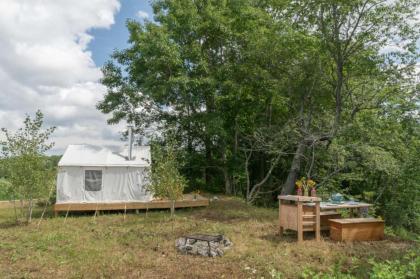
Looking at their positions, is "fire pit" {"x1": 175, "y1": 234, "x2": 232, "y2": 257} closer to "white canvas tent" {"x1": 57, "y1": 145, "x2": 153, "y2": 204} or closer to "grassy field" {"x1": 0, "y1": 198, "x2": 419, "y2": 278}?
"grassy field" {"x1": 0, "y1": 198, "x2": 419, "y2": 278}

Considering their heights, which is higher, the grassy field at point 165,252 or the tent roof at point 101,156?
the tent roof at point 101,156

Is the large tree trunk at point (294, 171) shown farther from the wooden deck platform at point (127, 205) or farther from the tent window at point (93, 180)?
the tent window at point (93, 180)

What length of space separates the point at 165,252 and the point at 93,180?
619cm

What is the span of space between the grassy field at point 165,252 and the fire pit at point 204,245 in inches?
6.1

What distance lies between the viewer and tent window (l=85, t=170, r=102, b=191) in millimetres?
11992

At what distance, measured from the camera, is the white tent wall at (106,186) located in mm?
11828

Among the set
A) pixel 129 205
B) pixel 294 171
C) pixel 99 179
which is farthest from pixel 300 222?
pixel 99 179

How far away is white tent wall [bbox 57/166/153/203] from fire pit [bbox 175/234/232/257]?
523 centimetres

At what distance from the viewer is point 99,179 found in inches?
475

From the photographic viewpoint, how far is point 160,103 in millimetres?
15562

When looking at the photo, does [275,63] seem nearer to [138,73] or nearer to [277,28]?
[277,28]

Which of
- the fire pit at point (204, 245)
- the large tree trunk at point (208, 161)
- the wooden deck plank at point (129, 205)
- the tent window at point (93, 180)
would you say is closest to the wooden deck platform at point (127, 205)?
the wooden deck plank at point (129, 205)

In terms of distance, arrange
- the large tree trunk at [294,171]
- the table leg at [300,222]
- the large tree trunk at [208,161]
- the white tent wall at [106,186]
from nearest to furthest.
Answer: the table leg at [300,222] → the white tent wall at [106,186] → the large tree trunk at [294,171] → the large tree trunk at [208,161]

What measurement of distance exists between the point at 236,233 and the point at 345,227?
2.46 meters
